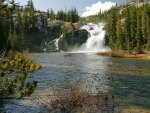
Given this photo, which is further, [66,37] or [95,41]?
[66,37]

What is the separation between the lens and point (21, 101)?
77.1 ft

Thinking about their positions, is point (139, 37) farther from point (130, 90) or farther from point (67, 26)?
point (130, 90)

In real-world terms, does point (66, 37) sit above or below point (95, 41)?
above

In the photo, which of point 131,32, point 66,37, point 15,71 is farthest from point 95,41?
point 15,71

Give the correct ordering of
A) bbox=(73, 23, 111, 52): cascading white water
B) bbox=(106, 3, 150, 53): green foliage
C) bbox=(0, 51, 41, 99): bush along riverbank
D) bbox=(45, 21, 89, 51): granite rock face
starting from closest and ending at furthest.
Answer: bbox=(0, 51, 41, 99): bush along riverbank
bbox=(106, 3, 150, 53): green foliage
bbox=(73, 23, 111, 52): cascading white water
bbox=(45, 21, 89, 51): granite rock face

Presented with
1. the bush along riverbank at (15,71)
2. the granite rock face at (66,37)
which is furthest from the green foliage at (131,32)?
the bush along riverbank at (15,71)

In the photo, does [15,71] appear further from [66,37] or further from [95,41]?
[66,37]

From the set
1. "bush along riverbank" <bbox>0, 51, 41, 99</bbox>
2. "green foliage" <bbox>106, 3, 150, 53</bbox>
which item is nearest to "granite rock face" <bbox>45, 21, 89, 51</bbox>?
"green foliage" <bbox>106, 3, 150, 53</bbox>

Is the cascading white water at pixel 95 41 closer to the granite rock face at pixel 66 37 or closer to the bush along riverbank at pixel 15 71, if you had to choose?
the granite rock face at pixel 66 37

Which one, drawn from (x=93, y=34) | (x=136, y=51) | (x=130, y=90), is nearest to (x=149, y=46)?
(x=136, y=51)

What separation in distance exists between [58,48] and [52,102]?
117 meters

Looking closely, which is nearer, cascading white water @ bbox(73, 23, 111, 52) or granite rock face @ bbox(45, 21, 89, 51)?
cascading white water @ bbox(73, 23, 111, 52)

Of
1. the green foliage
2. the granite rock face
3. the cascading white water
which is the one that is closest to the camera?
the green foliage

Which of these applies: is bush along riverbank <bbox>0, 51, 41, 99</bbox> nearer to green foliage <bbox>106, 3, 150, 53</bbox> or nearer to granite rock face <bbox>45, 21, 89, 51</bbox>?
green foliage <bbox>106, 3, 150, 53</bbox>
